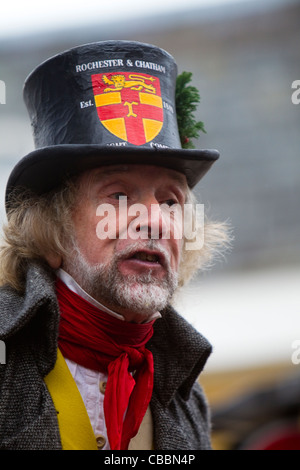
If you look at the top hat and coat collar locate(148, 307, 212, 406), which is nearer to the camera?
the top hat

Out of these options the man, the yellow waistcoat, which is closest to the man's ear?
the man

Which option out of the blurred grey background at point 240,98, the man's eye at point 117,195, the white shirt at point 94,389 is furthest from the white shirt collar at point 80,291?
the blurred grey background at point 240,98

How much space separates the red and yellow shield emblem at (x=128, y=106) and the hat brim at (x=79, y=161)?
0.08 metres

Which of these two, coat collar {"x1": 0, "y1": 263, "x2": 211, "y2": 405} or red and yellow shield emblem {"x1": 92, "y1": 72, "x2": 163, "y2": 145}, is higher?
→ red and yellow shield emblem {"x1": 92, "y1": 72, "x2": 163, "y2": 145}

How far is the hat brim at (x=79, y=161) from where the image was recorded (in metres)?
2.40

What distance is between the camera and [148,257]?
250 cm

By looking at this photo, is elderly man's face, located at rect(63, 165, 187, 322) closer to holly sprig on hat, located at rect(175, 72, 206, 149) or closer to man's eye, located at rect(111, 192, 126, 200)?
man's eye, located at rect(111, 192, 126, 200)

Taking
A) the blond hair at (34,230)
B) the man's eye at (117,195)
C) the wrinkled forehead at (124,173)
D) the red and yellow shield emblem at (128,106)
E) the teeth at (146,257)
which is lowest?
the teeth at (146,257)

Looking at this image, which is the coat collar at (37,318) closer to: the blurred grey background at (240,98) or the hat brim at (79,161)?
the hat brim at (79,161)

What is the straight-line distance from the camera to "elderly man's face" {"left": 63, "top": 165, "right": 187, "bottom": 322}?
2453 millimetres

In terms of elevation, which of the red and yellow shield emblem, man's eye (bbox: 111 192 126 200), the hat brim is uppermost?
the red and yellow shield emblem

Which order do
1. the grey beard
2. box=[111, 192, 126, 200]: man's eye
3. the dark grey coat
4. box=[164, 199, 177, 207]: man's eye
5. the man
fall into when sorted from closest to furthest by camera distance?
the dark grey coat, the man, the grey beard, box=[111, 192, 126, 200]: man's eye, box=[164, 199, 177, 207]: man's eye

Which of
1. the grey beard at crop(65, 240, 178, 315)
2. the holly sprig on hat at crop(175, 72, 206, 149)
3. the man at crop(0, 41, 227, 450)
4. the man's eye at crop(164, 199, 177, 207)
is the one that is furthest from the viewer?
the holly sprig on hat at crop(175, 72, 206, 149)
